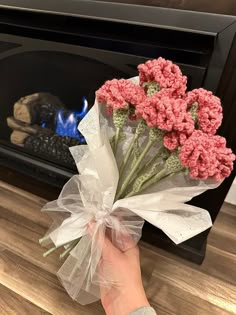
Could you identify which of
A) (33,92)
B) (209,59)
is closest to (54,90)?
(33,92)

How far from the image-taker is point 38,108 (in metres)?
1.10

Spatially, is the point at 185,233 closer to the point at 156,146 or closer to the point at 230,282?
the point at 156,146

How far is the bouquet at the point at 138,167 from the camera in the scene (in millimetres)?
417

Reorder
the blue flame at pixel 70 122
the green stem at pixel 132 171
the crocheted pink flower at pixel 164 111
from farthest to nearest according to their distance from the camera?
the blue flame at pixel 70 122 → the green stem at pixel 132 171 → the crocheted pink flower at pixel 164 111

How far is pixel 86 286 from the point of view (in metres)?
0.70

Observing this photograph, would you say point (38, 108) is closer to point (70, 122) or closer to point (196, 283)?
point (70, 122)

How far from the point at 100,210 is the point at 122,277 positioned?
16 cm

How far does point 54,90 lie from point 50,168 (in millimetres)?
272

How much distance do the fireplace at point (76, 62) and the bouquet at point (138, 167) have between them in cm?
16

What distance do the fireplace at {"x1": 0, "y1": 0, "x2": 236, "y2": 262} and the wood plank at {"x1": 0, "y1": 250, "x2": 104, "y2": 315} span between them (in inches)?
11.3

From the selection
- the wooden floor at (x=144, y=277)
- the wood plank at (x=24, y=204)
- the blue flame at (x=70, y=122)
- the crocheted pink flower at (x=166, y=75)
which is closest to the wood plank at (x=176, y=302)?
the wooden floor at (x=144, y=277)

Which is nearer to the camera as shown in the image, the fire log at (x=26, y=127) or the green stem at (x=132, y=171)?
the green stem at (x=132, y=171)

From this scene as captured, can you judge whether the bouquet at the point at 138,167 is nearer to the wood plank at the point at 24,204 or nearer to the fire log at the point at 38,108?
the wood plank at the point at 24,204

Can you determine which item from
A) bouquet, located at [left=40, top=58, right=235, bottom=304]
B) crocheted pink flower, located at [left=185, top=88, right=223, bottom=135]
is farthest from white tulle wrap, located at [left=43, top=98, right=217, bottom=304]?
crocheted pink flower, located at [left=185, top=88, right=223, bottom=135]
